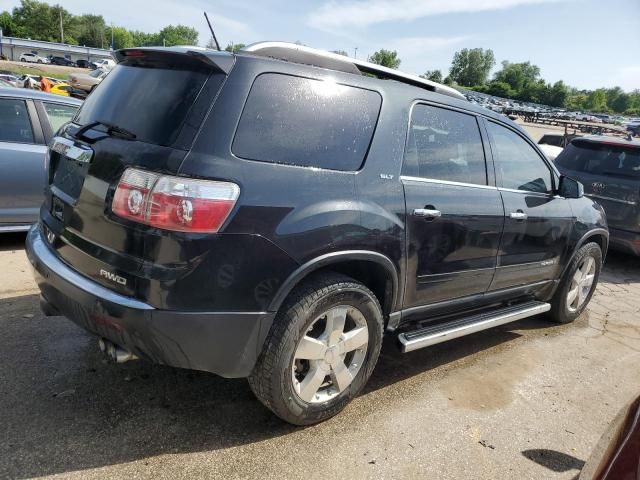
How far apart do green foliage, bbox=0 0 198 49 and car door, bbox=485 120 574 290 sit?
109377 mm

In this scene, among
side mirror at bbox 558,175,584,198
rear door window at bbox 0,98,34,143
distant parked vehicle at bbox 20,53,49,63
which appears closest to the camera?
side mirror at bbox 558,175,584,198

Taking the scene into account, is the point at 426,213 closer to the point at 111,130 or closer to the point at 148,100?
the point at 148,100

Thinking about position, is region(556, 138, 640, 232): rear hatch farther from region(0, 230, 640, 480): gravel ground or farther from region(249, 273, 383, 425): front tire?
region(249, 273, 383, 425): front tire

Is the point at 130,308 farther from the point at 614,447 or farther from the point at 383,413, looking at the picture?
the point at 614,447

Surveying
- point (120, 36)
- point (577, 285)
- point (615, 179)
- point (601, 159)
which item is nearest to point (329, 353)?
point (577, 285)

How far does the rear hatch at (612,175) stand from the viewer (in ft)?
21.9

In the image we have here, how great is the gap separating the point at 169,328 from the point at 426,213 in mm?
1598

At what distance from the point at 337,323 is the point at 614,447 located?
1.50 m

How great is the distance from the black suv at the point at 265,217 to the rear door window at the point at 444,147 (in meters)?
0.01

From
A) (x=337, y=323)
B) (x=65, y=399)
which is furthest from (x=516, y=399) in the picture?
(x=65, y=399)

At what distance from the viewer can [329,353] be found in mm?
2758

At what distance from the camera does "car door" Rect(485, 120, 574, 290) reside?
12.4 feet

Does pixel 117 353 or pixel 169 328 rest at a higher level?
pixel 169 328

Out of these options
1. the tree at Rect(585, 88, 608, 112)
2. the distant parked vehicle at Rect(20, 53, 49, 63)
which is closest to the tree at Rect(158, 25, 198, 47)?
the distant parked vehicle at Rect(20, 53, 49, 63)
